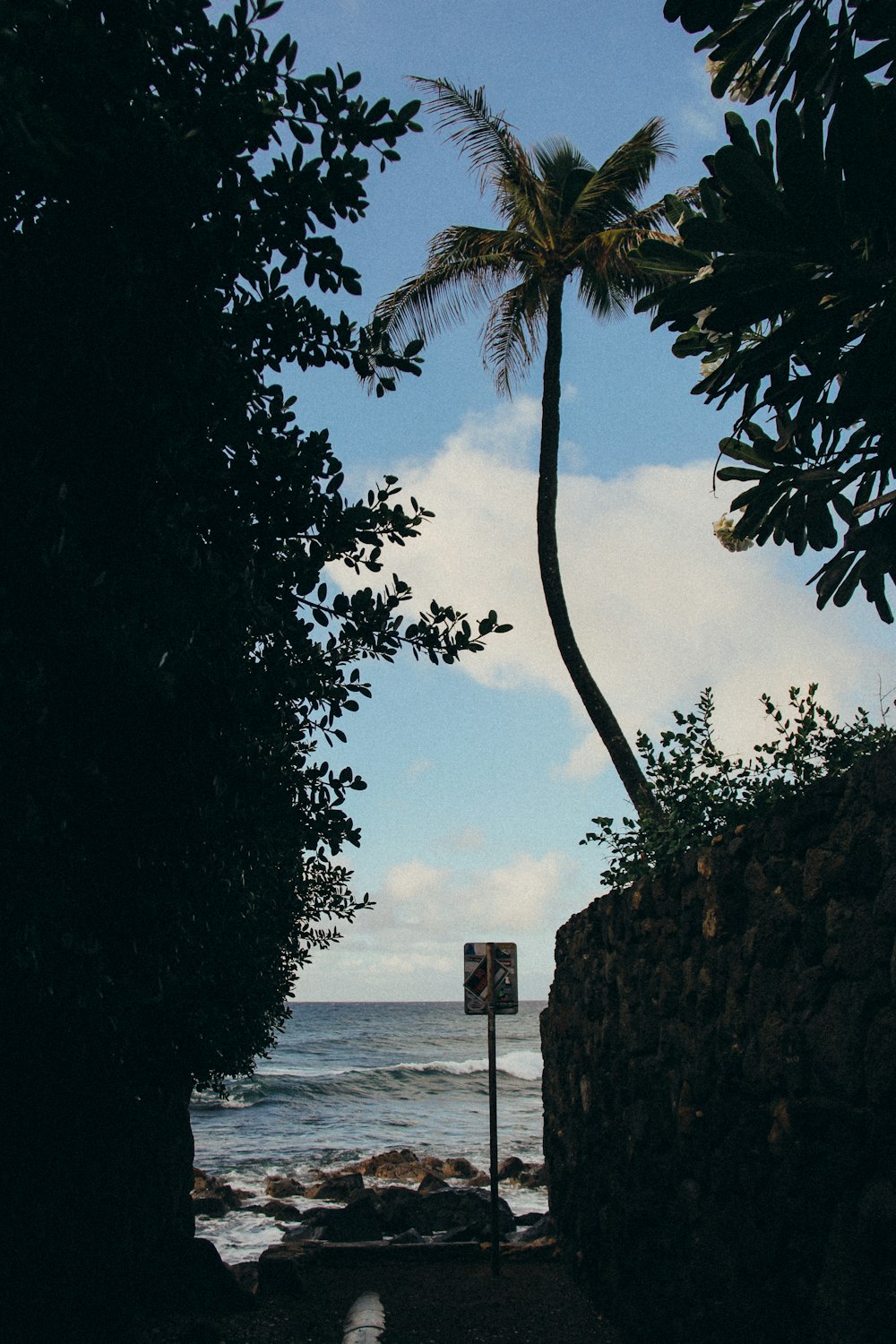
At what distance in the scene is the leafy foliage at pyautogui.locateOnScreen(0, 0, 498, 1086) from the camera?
3.71m

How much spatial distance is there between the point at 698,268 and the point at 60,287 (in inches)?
106

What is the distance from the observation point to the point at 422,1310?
8.16 metres

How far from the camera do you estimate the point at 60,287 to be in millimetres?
4262

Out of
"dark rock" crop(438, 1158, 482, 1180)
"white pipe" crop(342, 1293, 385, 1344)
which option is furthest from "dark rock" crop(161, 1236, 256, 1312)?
"dark rock" crop(438, 1158, 482, 1180)

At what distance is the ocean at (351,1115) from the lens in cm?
2139

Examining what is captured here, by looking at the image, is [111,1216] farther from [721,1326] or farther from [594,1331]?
[594,1331]

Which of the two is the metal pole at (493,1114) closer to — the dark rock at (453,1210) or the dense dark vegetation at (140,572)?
the dark rock at (453,1210)

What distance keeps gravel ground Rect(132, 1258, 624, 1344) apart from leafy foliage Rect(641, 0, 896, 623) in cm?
572

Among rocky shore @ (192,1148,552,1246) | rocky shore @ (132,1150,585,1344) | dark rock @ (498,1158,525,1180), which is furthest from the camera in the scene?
dark rock @ (498,1158,525,1180)

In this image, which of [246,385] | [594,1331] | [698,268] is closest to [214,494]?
[246,385]

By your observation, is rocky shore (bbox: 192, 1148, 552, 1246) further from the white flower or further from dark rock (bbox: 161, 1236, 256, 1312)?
the white flower

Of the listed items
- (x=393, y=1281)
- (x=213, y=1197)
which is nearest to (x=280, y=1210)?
(x=213, y=1197)

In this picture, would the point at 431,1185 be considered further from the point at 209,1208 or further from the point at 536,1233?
the point at 536,1233

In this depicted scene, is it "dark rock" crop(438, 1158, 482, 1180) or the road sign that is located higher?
the road sign
